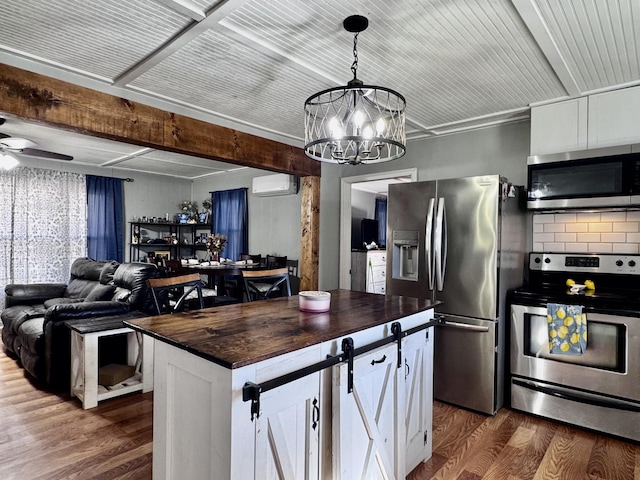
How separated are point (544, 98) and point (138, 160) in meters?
5.46

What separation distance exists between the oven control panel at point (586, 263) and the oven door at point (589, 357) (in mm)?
560

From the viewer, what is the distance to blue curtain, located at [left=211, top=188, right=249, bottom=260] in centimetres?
646

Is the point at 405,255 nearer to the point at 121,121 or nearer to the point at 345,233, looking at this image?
the point at 345,233

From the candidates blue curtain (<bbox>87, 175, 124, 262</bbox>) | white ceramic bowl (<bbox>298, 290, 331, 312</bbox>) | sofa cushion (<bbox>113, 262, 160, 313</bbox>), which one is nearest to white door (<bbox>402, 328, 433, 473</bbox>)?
white ceramic bowl (<bbox>298, 290, 331, 312</bbox>)

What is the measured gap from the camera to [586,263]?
3014mm

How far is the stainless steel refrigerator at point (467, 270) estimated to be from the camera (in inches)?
112

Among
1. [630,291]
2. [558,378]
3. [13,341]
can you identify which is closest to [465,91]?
[630,291]

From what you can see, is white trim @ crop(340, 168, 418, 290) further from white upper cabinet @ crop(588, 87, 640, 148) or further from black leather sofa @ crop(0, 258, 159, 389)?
white upper cabinet @ crop(588, 87, 640, 148)

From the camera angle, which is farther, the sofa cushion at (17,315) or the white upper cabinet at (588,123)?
the sofa cushion at (17,315)

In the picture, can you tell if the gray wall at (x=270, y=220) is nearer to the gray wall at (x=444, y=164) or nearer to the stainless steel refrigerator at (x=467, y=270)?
the gray wall at (x=444, y=164)

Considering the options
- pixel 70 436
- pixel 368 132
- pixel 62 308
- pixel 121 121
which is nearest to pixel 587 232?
pixel 368 132

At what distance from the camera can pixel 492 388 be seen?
285cm

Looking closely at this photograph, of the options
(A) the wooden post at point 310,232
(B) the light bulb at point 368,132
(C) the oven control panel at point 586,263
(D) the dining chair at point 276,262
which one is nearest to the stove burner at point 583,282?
(C) the oven control panel at point 586,263

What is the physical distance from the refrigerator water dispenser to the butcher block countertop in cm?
96
